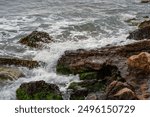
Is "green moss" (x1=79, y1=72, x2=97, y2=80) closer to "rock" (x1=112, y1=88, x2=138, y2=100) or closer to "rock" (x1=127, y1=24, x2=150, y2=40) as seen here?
"rock" (x1=112, y1=88, x2=138, y2=100)

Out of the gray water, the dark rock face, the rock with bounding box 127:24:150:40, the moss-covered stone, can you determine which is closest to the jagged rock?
the dark rock face

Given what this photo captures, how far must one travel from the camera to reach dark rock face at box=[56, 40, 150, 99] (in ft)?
38.0

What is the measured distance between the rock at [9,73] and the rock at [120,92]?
410 cm

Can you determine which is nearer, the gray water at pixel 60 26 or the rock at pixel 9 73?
the rock at pixel 9 73

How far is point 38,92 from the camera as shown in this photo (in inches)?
444

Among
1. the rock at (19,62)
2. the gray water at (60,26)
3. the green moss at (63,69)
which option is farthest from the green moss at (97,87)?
the rock at (19,62)

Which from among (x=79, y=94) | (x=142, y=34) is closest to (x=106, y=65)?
(x=79, y=94)

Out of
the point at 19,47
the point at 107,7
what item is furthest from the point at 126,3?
the point at 19,47

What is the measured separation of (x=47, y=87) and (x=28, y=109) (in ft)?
9.42

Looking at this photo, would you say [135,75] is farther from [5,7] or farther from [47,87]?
[5,7]

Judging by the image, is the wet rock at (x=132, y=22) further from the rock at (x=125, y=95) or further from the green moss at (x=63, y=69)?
the rock at (x=125, y=95)

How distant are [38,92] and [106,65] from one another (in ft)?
8.56

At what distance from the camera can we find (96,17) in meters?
24.3

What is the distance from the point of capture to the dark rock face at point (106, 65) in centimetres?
1159
